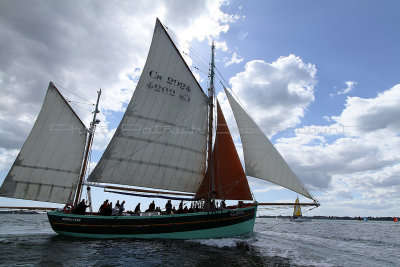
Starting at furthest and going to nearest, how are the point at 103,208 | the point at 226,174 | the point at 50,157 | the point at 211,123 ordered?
the point at 211,123 → the point at 50,157 → the point at 226,174 → the point at 103,208

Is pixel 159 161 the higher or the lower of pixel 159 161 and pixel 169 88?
the lower

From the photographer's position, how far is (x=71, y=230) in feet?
71.7

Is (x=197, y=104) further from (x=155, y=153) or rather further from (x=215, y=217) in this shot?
(x=215, y=217)

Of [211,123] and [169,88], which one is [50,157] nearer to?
[169,88]

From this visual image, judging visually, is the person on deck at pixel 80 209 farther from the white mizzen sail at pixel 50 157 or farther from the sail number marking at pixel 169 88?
the sail number marking at pixel 169 88

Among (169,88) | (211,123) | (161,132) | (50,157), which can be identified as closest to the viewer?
(161,132)

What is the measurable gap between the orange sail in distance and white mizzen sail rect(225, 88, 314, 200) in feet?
3.52

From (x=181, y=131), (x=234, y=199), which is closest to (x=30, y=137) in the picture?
(x=181, y=131)

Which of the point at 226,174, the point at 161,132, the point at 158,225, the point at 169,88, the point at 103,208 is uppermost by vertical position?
the point at 169,88

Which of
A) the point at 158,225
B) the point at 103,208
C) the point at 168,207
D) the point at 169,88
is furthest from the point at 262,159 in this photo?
the point at 103,208

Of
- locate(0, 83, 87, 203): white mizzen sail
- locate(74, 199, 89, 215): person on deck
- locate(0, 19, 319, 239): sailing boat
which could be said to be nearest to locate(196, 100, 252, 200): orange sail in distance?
locate(0, 19, 319, 239): sailing boat

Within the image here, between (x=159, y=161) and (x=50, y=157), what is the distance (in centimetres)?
1074

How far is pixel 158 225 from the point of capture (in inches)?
821

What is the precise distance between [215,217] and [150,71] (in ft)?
48.9
